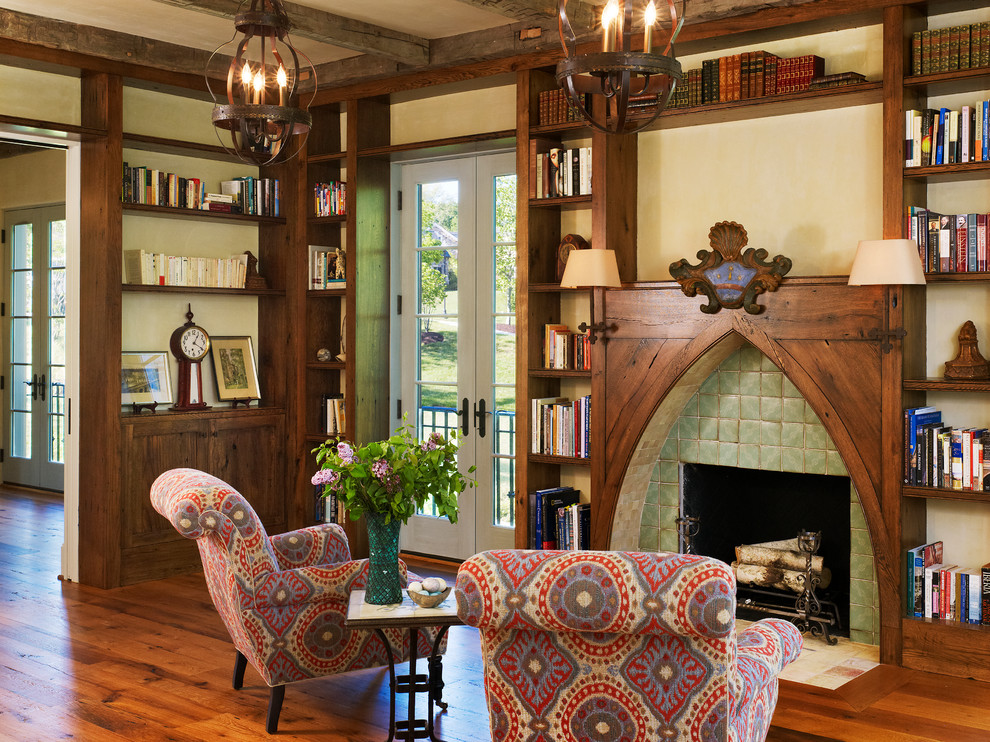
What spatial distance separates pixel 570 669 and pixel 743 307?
2756 millimetres

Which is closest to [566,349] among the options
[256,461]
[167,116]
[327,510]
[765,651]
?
[327,510]

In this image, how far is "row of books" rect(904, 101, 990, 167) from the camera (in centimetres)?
447

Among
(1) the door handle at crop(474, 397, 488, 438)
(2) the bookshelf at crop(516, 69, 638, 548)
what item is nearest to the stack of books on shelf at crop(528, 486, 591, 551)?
(2) the bookshelf at crop(516, 69, 638, 548)

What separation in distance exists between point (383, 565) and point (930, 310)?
2.84 m

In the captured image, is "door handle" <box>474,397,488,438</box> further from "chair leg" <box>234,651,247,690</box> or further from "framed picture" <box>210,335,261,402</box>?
"chair leg" <box>234,651,247,690</box>

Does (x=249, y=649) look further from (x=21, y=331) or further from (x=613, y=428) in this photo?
(x=21, y=331)

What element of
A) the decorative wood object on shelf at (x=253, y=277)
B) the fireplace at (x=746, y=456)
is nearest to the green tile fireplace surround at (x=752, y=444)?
the fireplace at (x=746, y=456)

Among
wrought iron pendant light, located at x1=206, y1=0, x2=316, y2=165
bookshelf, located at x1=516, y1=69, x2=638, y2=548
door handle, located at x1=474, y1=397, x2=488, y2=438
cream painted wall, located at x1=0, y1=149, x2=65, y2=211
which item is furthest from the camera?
cream painted wall, located at x1=0, y1=149, x2=65, y2=211

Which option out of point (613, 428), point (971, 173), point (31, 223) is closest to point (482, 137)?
point (613, 428)

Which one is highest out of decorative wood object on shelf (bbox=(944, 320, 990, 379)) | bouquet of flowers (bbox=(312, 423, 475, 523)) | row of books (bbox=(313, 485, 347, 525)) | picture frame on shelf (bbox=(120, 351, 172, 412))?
decorative wood object on shelf (bbox=(944, 320, 990, 379))

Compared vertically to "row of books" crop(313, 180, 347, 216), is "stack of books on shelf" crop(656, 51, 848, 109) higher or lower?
higher

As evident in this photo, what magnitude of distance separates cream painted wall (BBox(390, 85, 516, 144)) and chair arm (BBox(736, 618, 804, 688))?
379cm

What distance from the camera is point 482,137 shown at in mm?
6098

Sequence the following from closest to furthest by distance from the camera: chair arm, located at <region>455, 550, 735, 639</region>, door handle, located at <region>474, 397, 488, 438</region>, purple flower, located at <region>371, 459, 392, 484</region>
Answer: chair arm, located at <region>455, 550, 735, 639</region> < purple flower, located at <region>371, 459, 392, 484</region> < door handle, located at <region>474, 397, 488, 438</region>
